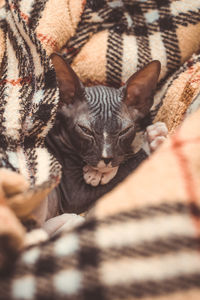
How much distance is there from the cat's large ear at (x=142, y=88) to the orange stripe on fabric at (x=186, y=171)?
0.43m

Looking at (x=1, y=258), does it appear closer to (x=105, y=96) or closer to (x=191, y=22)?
(x=105, y=96)

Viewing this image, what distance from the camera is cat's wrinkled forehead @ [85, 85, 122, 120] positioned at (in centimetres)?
86

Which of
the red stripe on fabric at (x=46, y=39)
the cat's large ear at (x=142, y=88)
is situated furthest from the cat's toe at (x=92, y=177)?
the red stripe on fabric at (x=46, y=39)

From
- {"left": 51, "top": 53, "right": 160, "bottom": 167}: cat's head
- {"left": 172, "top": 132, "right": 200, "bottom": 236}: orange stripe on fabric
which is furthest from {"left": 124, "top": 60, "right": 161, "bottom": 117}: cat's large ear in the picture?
{"left": 172, "top": 132, "right": 200, "bottom": 236}: orange stripe on fabric

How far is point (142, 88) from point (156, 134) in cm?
14

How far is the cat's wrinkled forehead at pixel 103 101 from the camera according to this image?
2.81 feet

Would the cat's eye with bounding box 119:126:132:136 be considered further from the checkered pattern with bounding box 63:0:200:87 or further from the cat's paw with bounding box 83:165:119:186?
the checkered pattern with bounding box 63:0:200:87

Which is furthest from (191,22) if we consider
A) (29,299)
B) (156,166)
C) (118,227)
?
(29,299)

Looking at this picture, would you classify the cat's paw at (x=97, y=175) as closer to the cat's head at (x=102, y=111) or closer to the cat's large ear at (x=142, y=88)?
the cat's head at (x=102, y=111)

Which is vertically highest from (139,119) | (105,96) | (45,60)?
(45,60)

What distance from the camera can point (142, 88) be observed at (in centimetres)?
91

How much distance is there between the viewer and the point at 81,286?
339mm

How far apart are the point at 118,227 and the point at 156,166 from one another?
11cm

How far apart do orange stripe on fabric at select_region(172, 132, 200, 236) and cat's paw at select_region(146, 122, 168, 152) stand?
42cm
